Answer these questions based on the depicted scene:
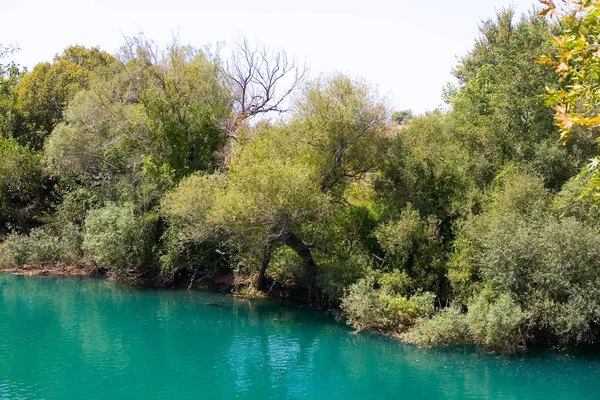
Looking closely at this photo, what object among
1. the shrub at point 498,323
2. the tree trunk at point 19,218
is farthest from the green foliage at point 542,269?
the tree trunk at point 19,218


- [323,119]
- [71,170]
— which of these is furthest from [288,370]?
[71,170]

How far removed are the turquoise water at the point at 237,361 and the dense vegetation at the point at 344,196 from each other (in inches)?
59.6

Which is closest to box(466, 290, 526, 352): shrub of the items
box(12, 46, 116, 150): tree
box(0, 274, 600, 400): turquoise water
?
box(0, 274, 600, 400): turquoise water

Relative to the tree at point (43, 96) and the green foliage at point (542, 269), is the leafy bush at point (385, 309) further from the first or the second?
the tree at point (43, 96)

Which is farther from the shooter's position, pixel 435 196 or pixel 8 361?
pixel 435 196

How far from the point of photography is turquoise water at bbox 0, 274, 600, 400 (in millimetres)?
20234

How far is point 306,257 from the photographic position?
30516 millimetres

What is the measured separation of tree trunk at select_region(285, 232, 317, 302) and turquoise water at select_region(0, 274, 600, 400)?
60.5 inches

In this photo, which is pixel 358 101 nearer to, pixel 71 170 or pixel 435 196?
pixel 435 196

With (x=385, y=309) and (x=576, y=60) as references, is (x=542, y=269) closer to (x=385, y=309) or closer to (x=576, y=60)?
(x=385, y=309)

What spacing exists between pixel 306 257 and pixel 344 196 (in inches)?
159

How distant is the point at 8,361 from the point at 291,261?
13.9 metres

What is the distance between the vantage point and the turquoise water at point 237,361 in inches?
797

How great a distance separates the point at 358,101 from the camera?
29484 mm
